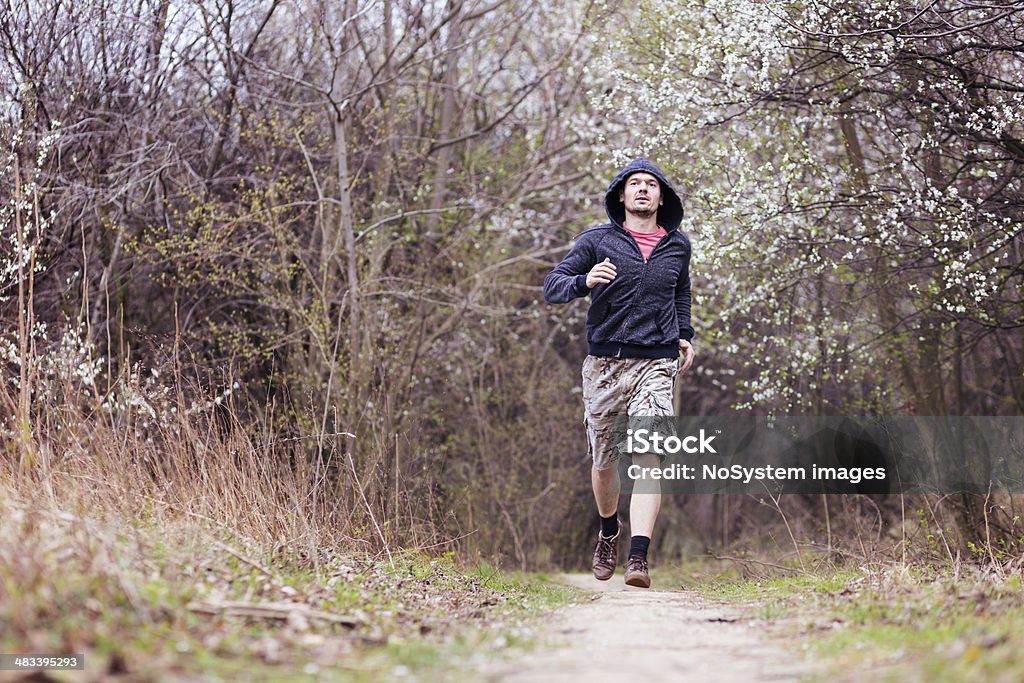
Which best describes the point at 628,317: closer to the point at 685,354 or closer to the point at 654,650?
the point at 685,354

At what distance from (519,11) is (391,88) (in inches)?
74.2

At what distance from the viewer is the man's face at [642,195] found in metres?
5.62

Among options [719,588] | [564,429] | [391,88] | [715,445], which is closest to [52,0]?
[391,88]

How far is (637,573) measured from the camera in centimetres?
500

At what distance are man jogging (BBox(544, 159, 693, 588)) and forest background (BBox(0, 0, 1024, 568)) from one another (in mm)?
1350

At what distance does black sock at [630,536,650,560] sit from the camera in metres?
5.04

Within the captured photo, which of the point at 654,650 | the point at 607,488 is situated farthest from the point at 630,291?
the point at 654,650

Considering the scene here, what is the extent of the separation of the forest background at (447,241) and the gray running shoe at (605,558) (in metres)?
1.15

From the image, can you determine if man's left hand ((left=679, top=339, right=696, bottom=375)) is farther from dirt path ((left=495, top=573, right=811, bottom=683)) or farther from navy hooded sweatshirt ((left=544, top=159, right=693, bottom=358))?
dirt path ((left=495, top=573, right=811, bottom=683))

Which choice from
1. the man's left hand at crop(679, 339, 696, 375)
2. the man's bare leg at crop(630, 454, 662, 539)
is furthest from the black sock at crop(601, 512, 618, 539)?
the man's left hand at crop(679, 339, 696, 375)

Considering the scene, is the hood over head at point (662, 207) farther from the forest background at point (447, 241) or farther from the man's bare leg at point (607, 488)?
the forest background at point (447, 241)

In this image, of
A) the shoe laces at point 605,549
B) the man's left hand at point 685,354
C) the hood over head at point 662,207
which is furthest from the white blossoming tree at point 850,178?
the shoe laces at point 605,549

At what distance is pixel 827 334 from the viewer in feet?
29.4

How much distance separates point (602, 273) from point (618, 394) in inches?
27.8
